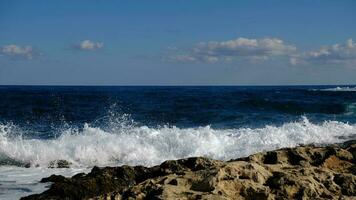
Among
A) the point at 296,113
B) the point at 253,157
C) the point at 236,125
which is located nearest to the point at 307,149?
the point at 253,157

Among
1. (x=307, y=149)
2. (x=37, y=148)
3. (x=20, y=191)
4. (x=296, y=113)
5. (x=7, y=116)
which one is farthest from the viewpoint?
(x=296, y=113)

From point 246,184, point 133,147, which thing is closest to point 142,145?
point 133,147

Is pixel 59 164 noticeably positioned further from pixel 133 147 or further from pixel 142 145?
pixel 142 145

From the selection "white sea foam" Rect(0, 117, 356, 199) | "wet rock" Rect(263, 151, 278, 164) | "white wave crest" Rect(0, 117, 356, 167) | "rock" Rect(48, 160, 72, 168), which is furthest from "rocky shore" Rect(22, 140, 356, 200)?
"white wave crest" Rect(0, 117, 356, 167)

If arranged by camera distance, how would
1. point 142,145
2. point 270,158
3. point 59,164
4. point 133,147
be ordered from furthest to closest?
point 142,145 < point 133,147 < point 59,164 < point 270,158

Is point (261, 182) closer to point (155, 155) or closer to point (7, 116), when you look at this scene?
point (155, 155)

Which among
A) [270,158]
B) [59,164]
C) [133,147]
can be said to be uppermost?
[270,158]

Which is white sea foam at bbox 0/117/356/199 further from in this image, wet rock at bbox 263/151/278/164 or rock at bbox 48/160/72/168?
wet rock at bbox 263/151/278/164

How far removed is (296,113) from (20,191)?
73.6 ft

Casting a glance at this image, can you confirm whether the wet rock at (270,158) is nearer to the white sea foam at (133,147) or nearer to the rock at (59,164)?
the white sea foam at (133,147)

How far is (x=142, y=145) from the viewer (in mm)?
13930

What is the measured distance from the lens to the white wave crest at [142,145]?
1287cm

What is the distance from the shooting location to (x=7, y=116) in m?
26.3

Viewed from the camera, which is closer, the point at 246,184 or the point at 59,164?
the point at 246,184
